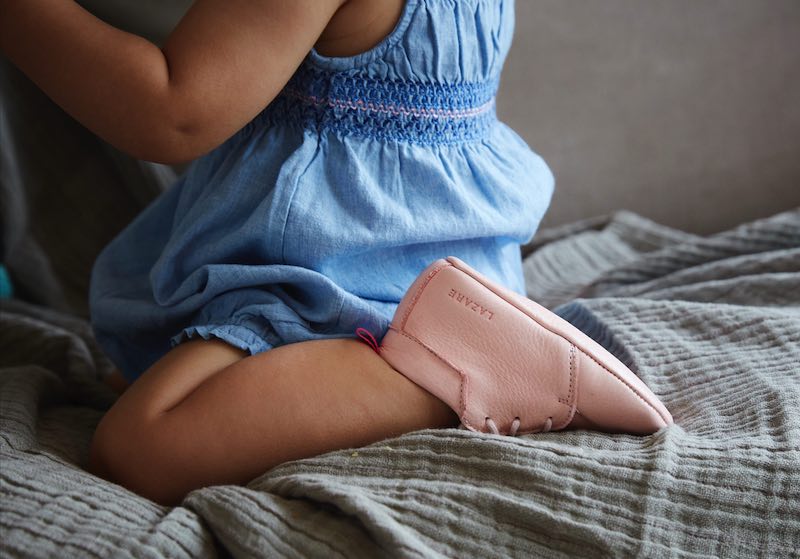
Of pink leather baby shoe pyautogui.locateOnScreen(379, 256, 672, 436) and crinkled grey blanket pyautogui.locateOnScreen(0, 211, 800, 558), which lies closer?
crinkled grey blanket pyautogui.locateOnScreen(0, 211, 800, 558)

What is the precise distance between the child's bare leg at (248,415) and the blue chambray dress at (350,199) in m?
0.04

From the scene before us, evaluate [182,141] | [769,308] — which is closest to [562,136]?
[769,308]

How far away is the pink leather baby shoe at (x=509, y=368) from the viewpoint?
0.66m

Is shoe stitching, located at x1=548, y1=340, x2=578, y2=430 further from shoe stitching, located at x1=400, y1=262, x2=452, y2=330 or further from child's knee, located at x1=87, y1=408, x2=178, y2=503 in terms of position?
child's knee, located at x1=87, y1=408, x2=178, y2=503

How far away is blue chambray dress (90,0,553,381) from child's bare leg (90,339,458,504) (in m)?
0.04

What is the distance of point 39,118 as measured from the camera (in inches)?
44.7

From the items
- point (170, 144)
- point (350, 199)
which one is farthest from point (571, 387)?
point (170, 144)

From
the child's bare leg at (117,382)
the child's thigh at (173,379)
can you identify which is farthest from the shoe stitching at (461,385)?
the child's bare leg at (117,382)

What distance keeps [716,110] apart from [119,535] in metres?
1.04

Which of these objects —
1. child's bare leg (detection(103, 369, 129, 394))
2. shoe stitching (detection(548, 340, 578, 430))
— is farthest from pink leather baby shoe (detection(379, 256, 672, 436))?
child's bare leg (detection(103, 369, 129, 394))

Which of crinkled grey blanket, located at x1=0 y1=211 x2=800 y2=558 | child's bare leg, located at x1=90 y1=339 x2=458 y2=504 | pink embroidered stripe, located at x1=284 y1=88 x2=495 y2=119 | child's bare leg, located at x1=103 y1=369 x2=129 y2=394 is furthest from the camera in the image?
→ child's bare leg, located at x1=103 y1=369 x2=129 y2=394

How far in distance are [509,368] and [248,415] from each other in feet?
0.65

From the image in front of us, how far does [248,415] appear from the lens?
648 millimetres

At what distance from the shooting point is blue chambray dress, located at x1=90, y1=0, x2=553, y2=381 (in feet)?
2.38
